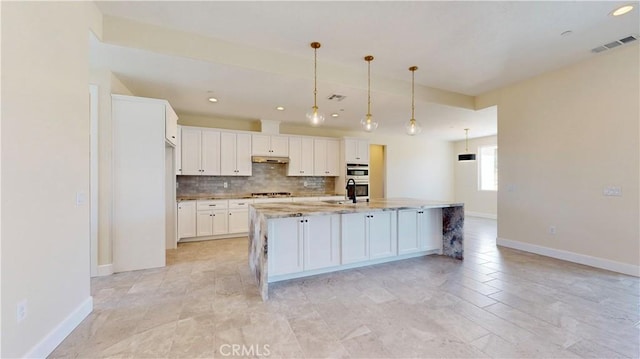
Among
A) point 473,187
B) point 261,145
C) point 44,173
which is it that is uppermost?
point 261,145

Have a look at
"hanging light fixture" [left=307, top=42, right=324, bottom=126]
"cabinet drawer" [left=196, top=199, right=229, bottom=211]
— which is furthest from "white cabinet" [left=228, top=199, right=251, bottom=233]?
"hanging light fixture" [left=307, top=42, right=324, bottom=126]

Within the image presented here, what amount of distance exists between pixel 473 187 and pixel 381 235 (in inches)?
254

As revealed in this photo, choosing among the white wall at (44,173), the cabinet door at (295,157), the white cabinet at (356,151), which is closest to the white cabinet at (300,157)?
the cabinet door at (295,157)

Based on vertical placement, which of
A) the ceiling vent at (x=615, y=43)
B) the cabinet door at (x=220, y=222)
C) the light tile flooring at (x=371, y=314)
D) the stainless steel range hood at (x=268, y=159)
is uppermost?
the ceiling vent at (x=615, y=43)

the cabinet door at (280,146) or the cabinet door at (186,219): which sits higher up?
the cabinet door at (280,146)

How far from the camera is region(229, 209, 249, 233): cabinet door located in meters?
5.34

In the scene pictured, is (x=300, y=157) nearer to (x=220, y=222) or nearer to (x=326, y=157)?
(x=326, y=157)

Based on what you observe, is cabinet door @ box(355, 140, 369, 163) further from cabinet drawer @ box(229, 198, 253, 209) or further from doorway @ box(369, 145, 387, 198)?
→ cabinet drawer @ box(229, 198, 253, 209)

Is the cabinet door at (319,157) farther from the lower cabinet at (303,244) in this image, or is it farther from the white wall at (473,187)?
the white wall at (473,187)

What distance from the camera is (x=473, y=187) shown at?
335 inches

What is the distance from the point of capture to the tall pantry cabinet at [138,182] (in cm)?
331

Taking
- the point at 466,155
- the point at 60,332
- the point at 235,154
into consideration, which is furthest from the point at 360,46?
the point at 466,155

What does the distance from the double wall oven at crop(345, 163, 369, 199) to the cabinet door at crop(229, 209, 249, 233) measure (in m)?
2.69

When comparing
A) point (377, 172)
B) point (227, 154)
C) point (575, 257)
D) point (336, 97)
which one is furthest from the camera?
point (377, 172)
